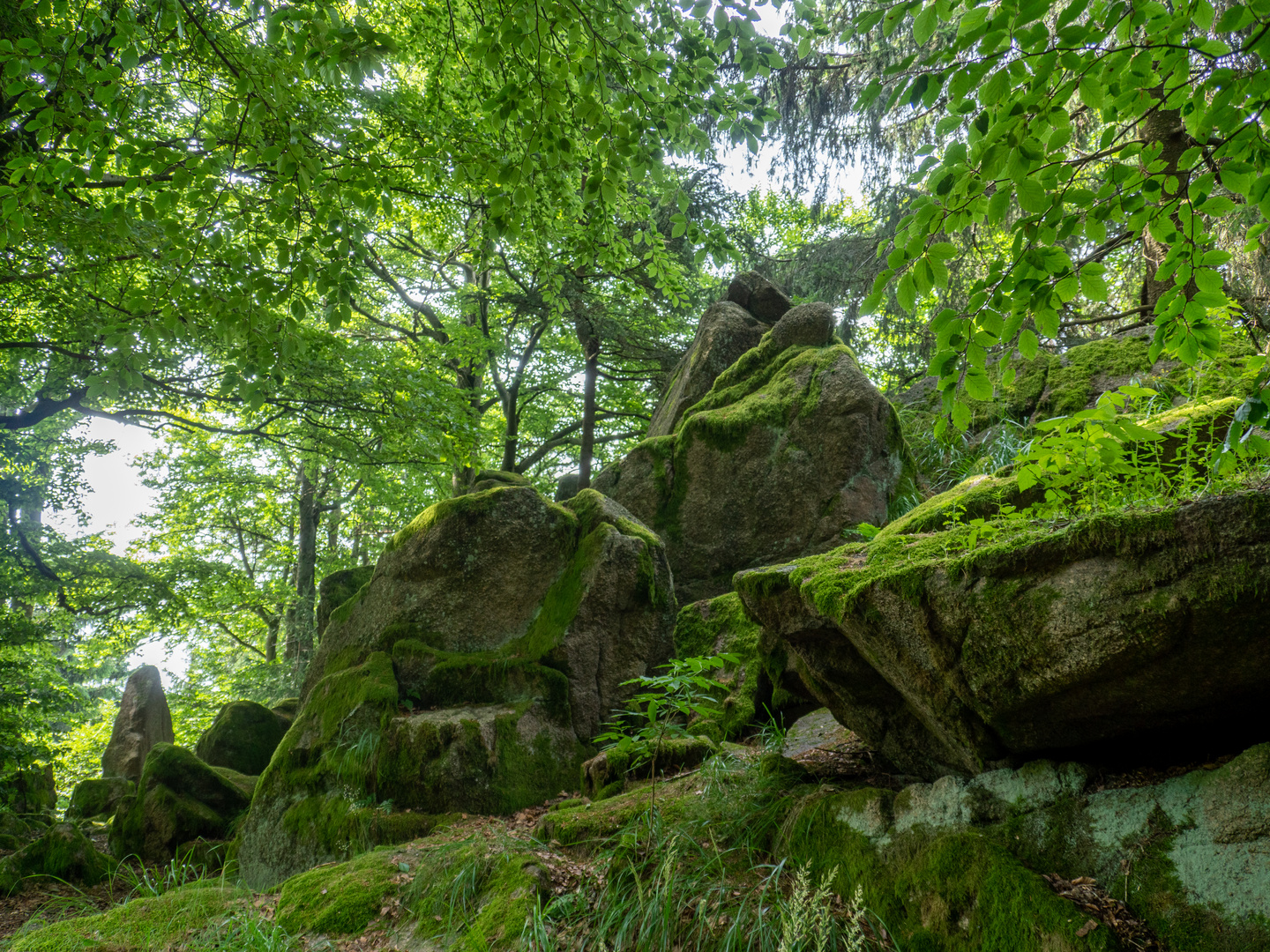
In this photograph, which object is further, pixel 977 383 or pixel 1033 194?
pixel 977 383

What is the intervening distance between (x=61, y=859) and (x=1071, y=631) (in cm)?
850

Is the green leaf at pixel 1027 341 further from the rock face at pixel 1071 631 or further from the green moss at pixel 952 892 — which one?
the green moss at pixel 952 892

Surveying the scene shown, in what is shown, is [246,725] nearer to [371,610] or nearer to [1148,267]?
[371,610]

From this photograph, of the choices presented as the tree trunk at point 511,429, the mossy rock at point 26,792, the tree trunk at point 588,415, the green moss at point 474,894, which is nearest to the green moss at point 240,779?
the mossy rock at point 26,792

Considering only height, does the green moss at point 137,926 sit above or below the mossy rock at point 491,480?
below

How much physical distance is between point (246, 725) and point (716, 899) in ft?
30.5

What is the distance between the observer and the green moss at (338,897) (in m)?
3.33

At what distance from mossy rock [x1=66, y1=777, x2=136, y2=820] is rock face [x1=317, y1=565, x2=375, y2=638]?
3.65 m

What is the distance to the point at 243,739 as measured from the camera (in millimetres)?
9297

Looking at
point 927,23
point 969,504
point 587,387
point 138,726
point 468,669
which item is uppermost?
point 587,387

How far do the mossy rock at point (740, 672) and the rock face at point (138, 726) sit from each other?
9.97 m

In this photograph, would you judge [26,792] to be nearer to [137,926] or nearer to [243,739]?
[243,739]

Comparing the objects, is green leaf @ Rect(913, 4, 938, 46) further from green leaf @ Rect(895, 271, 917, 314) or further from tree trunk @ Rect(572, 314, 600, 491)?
tree trunk @ Rect(572, 314, 600, 491)

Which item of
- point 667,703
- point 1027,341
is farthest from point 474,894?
point 1027,341
